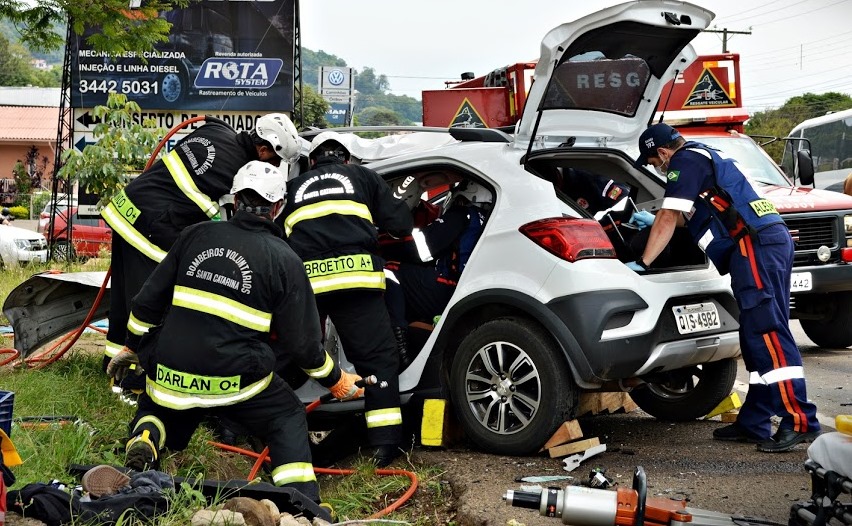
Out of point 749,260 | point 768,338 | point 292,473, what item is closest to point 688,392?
point 768,338

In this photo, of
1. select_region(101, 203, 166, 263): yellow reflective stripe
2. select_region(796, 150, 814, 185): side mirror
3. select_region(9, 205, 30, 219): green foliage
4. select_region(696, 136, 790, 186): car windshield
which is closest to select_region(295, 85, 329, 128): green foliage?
select_region(9, 205, 30, 219): green foliage

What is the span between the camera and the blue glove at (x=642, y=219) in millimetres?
5922

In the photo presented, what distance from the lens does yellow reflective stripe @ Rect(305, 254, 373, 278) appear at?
5.48 metres

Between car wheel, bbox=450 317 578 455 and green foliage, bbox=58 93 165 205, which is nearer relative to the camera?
car wheel, bbox=450 317 578 455

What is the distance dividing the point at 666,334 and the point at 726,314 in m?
0.64

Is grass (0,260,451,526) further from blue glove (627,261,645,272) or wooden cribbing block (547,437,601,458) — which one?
blue glove (627,261,645,272)

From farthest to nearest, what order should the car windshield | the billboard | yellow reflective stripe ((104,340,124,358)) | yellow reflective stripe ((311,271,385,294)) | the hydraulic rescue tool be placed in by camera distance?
the billboard, the car windshield, yellow reflective stripe ((104,340,124,358)), yellow reflective stripe ((311,271,385,294)), the hydraulic rescue tool

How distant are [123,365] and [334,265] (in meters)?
1.23

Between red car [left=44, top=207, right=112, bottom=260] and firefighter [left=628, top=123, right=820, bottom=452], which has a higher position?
firefighter [left=628, top=123, right=820, bottom=452]

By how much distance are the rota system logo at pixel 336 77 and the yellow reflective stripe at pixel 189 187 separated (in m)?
44.8

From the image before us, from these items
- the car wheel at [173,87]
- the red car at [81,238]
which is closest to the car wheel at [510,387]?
the car wheel at [173,87]

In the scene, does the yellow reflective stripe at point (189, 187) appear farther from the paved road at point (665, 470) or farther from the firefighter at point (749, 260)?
the firefighter at point (749, 260)

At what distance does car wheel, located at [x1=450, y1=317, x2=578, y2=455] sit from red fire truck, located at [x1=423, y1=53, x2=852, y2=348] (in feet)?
9.03

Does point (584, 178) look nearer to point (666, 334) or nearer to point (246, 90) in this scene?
point (666, 334)
